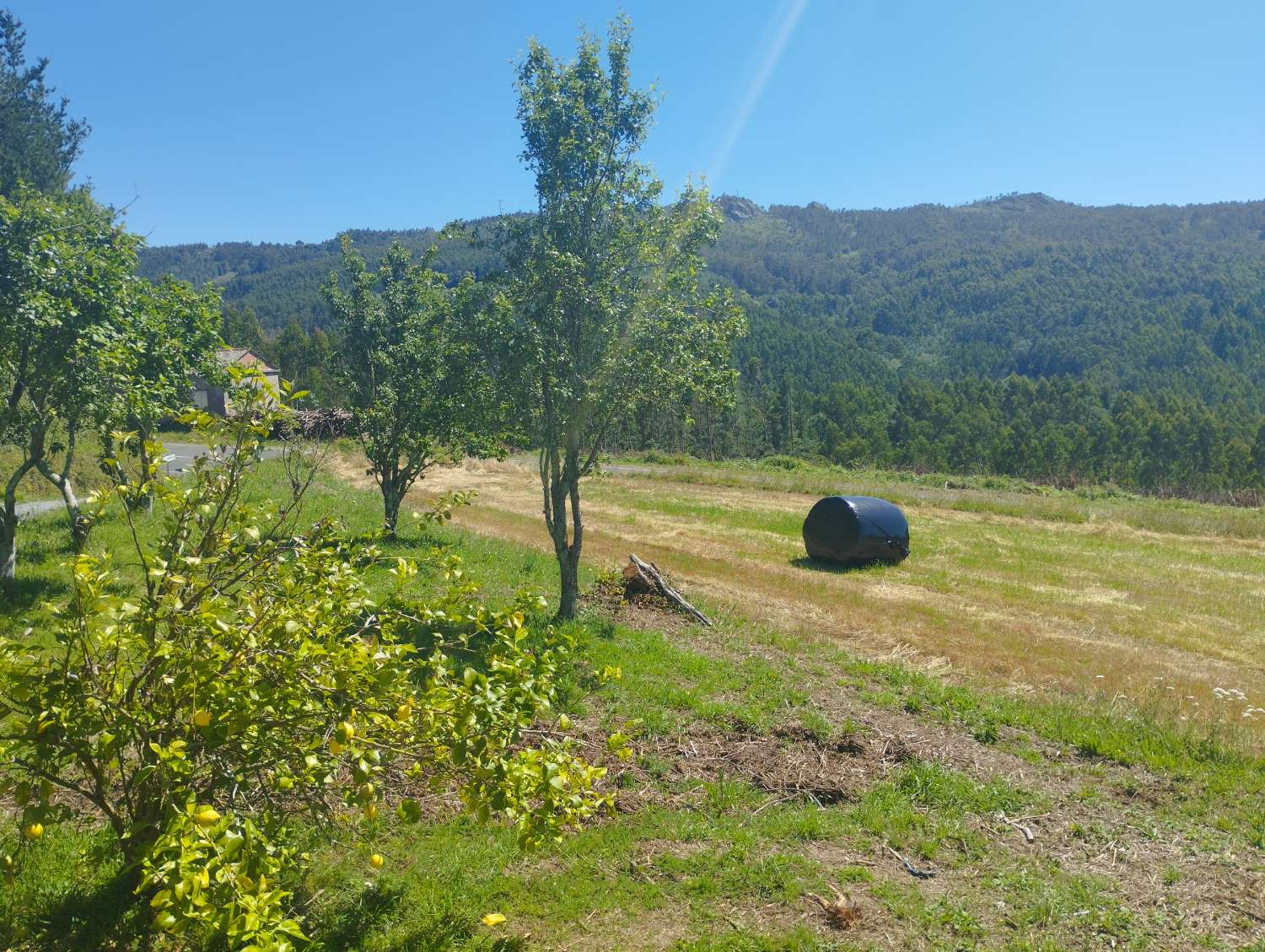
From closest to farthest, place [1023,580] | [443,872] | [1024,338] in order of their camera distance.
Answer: [443,872] < [1023,580] < [1024,338]

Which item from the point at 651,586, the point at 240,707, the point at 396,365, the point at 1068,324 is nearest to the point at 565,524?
the point at 651,586

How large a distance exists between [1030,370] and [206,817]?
15831 centimetres

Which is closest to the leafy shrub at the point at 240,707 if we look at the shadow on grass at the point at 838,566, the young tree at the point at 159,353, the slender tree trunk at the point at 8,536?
the young tree at the point at 159,353

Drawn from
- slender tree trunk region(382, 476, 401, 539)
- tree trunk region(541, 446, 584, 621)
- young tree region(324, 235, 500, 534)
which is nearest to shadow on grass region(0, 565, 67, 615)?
young tree region(324, 235, 500, 534)

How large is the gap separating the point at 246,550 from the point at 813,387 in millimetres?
136217

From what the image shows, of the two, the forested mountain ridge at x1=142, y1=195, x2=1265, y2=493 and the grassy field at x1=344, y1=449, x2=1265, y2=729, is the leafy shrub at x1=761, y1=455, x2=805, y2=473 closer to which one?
the forested mountain ridge at x1=142, y1=195, x2=1265, y2=493

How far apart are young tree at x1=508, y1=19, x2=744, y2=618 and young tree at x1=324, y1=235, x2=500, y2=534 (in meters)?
6.27

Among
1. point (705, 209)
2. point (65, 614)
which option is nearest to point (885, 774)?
point (65, 614)

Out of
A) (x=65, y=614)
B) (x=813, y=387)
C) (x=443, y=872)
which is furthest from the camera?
(x=813, y=387)

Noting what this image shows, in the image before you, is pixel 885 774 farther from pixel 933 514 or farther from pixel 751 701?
pixel 933 514

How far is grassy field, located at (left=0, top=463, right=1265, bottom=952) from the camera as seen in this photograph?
5.21 m

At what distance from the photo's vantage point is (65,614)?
369 centimetres

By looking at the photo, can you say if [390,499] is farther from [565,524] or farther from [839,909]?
[839,909]

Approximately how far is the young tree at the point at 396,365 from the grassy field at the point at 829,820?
16.5ft
